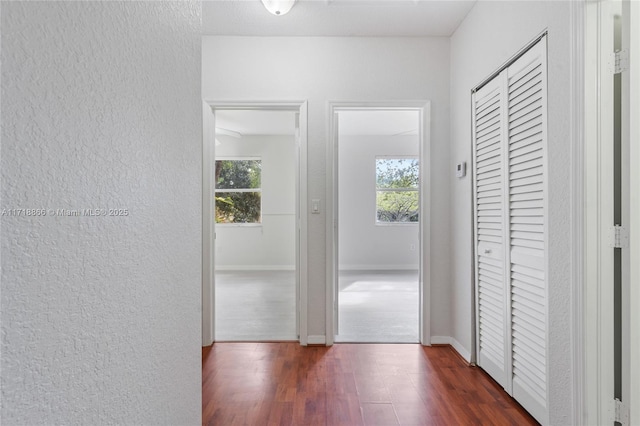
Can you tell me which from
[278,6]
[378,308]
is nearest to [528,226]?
[278,6]

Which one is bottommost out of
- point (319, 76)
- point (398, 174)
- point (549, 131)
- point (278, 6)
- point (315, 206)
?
point (315, 206)

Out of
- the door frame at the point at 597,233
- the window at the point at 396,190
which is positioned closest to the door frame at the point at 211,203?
the door frame at the point at 597,233

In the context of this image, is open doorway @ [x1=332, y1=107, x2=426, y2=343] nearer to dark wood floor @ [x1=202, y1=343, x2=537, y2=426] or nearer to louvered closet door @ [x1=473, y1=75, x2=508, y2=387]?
dark wood floor @ [x1=202, y1=343, x2=537, y2=426]

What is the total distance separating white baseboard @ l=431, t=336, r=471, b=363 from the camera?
289cm

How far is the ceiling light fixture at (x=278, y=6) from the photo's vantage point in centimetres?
261

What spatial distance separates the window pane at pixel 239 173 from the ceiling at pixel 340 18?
14.7ft

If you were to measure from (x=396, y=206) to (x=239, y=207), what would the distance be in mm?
3195

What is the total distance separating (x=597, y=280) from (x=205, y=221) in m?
2.75

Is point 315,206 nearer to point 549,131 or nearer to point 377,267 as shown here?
point 549,131

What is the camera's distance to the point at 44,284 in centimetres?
57

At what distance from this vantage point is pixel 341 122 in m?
6.40

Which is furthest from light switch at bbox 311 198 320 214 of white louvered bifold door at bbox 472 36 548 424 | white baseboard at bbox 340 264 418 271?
white baseboard at bbox 340 264 418 271

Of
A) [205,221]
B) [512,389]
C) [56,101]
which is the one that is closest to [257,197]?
[205,221]

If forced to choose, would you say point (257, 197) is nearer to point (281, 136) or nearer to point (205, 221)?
point (281, 136)
